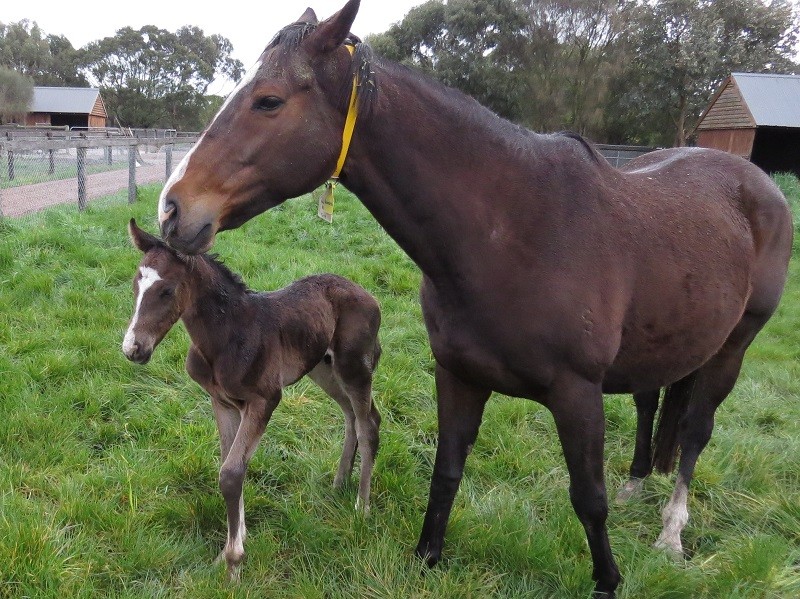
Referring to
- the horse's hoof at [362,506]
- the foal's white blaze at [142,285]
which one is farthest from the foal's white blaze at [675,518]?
the foal's white blaze at [142,285]

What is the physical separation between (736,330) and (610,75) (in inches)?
1286

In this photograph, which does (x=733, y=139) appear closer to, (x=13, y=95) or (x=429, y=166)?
(x=429, y=166)

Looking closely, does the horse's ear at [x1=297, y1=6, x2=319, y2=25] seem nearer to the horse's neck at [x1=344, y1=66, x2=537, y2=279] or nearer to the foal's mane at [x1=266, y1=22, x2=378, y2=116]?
the foal's mane at [x1=266, y1=22, x2=378, y2=116]

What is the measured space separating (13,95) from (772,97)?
49.8 metres

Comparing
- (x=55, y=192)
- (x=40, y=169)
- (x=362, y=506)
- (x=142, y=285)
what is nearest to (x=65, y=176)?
(x=40, y=169)

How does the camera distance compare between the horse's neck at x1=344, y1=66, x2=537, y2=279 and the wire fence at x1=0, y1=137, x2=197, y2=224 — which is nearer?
the horse's neck at x1=344, y1=66, x2=537, y2=279

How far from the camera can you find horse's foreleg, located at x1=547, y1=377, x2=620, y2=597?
2102 millimetres

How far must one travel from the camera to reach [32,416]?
3.26 metres

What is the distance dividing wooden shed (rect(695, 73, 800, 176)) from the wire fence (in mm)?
20506

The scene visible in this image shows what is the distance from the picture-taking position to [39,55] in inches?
2373

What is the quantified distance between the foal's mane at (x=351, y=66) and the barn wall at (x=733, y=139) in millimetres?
22329

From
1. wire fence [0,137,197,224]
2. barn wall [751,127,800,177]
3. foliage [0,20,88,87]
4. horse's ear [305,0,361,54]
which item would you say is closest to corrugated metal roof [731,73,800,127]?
barn wall [751,127,800,177]

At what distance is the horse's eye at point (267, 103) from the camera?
1768 mm

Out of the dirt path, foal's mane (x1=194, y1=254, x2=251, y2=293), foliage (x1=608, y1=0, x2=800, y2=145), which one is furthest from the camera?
foliage (x1=608, y1=0, x2=800, y2=145)
